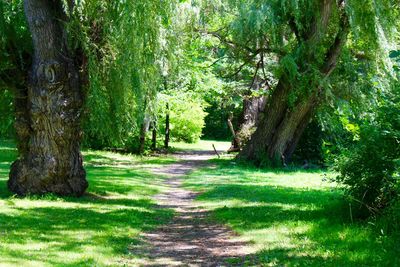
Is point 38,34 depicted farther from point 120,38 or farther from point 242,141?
point 242,141

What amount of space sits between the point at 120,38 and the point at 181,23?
111 inches

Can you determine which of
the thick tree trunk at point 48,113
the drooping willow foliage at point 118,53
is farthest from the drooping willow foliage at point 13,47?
the drooping willow foliage at point 118,53

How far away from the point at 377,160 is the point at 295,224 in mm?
1819

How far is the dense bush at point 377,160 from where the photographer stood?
7973mm

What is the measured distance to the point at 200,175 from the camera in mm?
19578

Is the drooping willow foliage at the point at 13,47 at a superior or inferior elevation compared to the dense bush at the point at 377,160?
A: superior

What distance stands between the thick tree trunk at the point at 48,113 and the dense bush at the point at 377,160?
262 inches

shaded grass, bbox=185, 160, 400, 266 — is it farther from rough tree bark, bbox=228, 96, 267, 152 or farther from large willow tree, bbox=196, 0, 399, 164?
rough tree bark, bbox=228, 96, 267, 152

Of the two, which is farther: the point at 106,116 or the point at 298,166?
the point at 298,166

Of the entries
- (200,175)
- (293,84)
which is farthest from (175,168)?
(293,84)

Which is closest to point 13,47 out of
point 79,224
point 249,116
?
point 79,224

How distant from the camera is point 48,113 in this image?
12.1 m

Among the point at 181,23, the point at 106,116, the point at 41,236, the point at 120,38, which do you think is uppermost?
the point at 181,23

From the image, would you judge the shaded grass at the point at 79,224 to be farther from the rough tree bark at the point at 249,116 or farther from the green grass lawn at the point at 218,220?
the rough tree bark at the point at 249,116
